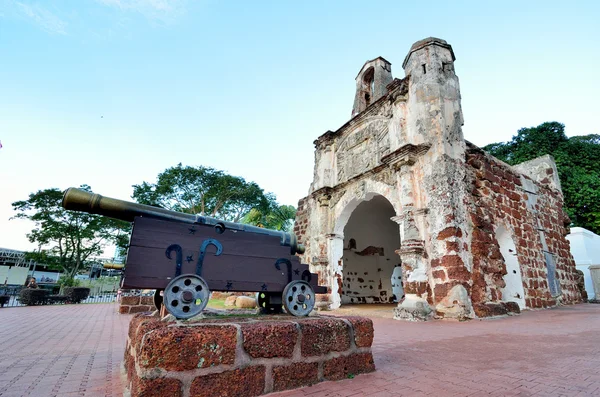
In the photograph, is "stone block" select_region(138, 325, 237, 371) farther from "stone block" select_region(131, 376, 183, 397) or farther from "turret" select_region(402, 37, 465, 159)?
"turret" select_region(402, 37, 465, 159)

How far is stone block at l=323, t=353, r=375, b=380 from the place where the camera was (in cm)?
232

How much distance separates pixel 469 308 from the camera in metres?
5.96

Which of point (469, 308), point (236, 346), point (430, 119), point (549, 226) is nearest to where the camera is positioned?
point (236, 346)

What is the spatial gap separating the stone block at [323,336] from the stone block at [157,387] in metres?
0.88

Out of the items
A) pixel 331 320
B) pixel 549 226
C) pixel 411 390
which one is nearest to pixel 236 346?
pixel 331 320

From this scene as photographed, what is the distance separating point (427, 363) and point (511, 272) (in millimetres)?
6637

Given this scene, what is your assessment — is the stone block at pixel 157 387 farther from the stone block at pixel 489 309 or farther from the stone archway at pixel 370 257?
the stone archway at pixel 370 257

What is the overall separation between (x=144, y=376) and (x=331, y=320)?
1.37 metres

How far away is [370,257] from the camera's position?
13273mm

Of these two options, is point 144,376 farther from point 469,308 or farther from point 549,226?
point 549,226

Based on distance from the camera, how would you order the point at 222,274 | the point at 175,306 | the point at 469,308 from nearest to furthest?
the point at 175,306
the point at 222,274
the point at 469,308

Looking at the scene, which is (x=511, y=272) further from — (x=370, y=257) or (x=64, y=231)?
(x=64, y=231)

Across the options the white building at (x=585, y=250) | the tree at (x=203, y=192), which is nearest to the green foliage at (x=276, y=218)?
the tree at (x=203, y=192)

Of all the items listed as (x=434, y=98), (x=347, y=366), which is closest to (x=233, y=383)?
(x=347, y=366)
